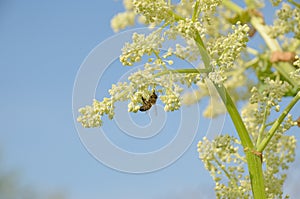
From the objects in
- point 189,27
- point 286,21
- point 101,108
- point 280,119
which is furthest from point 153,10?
point 286,21

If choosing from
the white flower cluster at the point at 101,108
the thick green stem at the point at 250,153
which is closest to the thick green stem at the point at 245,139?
the thick green stem at the point at 250,153

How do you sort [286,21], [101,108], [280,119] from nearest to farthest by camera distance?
[101,108] → [280,119] → [286,21]

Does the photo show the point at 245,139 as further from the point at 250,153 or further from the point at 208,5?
the point at 208,5

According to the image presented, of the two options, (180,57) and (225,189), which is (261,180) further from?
(180,57)

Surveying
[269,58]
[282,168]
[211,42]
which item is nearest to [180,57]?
[211,42]

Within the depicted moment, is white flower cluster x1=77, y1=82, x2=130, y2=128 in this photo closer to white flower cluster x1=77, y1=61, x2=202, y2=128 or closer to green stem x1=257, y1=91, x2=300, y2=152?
white flower cluster x1=77, y1=61, x2=202, y2=128
